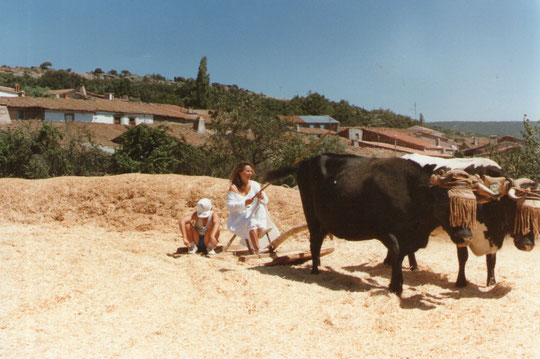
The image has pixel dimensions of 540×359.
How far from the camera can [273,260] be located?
7.08m

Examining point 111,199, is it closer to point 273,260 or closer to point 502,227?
point 273,260

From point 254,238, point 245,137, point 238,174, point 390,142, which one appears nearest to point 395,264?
point 254,238

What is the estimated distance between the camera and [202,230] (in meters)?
7.46

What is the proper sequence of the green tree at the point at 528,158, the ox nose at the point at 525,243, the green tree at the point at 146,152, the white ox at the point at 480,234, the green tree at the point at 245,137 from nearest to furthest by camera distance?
the ox nose at the point at 525,243 < the white ox at the point at 480,234 < the green tree at the point at 528,158 < the green tree at the point at 146,152 < the green tree at the point at 245,137

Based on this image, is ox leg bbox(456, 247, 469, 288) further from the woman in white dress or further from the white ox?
the woman in white dress

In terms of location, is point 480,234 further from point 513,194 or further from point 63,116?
point 63,116

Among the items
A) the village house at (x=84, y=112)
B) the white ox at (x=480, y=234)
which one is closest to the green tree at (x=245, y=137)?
the white ox at (x=480, y=234)

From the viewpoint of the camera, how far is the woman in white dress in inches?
290

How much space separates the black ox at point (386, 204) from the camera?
557 cm

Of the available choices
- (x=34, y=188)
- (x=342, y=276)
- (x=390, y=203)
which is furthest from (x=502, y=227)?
(x=34, y=188)

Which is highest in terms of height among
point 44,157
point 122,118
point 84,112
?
point 84,112

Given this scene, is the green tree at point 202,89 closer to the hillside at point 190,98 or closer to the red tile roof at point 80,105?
the hillside at point 190,98

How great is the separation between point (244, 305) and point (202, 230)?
8.16ft

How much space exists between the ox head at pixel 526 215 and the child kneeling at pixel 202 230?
14.0 ft
